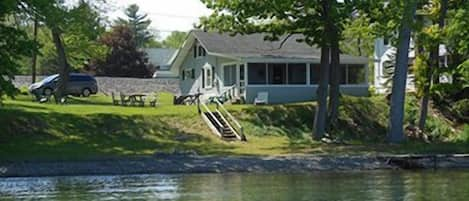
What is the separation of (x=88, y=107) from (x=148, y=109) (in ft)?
9.85

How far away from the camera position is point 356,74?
5453 centimetres

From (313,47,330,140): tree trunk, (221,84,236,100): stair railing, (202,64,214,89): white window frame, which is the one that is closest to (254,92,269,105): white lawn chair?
(221,84,236,100): stair railing

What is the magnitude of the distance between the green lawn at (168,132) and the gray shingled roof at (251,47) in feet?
20.5

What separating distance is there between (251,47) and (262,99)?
6.18 m

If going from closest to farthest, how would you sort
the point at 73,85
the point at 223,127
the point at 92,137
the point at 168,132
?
the point at 92,137
the point at 168,132
the point at 223,127
the point at 73,85

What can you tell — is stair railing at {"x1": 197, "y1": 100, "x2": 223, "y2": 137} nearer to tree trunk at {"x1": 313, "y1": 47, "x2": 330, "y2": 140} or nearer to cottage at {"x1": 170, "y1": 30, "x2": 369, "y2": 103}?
tree trunk at {"x1": 313, "y1": 47, "x2": 330, "y2": 140}

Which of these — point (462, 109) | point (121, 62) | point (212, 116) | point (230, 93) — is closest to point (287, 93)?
point (230, 93)

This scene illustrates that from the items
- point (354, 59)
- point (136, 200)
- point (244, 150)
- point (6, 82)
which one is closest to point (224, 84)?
point (354, 59)

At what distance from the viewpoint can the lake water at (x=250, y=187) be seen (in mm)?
22609

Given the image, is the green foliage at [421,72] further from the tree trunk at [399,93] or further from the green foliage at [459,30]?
the green foliage at [459,30]

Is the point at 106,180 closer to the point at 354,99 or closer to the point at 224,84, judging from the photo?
the point at 354,99

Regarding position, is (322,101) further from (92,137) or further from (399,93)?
(92,137)

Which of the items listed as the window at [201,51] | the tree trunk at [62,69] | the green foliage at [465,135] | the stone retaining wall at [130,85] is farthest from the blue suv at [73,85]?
the green foliage at [465,135]

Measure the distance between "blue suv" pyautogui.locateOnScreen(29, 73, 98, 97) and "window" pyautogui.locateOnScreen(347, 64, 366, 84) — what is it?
1759 centimetres
